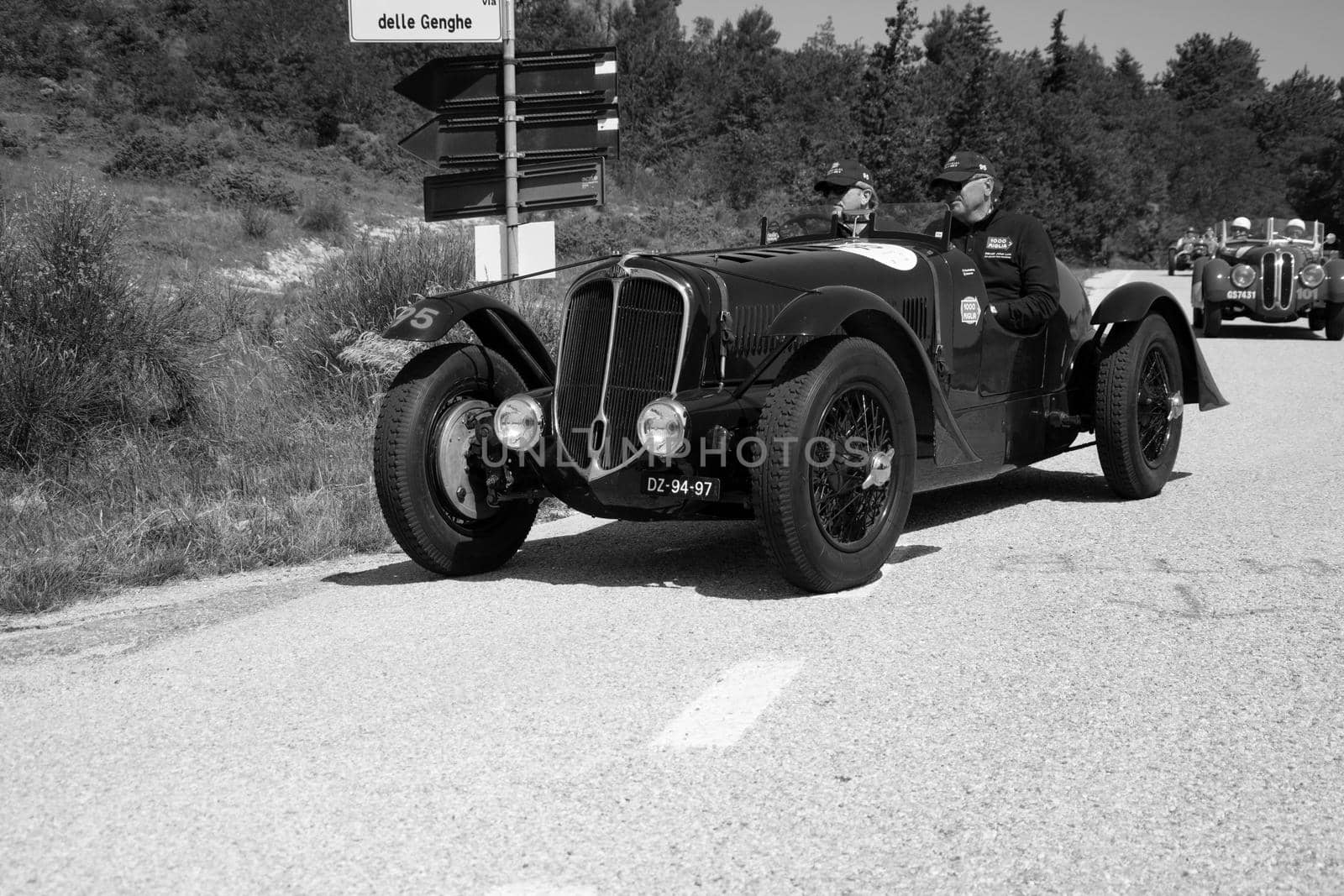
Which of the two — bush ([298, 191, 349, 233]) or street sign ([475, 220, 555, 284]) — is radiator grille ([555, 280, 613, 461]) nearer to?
street sign ([475, 220, 555, 284])

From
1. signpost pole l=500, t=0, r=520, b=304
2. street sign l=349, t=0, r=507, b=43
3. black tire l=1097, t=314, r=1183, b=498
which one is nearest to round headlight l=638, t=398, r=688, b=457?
black tire l=1097, t=314, r=1183, b=498

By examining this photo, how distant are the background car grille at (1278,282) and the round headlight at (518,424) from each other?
1664 cm

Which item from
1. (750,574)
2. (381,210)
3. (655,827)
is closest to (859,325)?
(750,574)

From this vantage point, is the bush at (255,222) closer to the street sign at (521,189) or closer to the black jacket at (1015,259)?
the street sign at (521,189)

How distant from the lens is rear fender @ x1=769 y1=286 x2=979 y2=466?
17.5ft

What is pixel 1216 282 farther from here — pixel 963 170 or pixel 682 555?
pixel 682 555

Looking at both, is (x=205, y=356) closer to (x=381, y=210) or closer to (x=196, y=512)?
(x=196, y=512)

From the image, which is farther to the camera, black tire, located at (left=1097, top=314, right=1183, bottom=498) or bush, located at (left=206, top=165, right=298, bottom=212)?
bush, located at (left=206, top=165, right=298, bottom=212)

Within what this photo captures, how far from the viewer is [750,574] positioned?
5.97 metres

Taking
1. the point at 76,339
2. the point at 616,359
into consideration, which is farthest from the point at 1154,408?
the point at 76,339

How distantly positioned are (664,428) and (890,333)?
1.20 meters

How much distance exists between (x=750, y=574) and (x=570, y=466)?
3.02 ft

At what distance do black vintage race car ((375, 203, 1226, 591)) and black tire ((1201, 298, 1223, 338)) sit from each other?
14239mm

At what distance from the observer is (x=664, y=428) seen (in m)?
5.36
